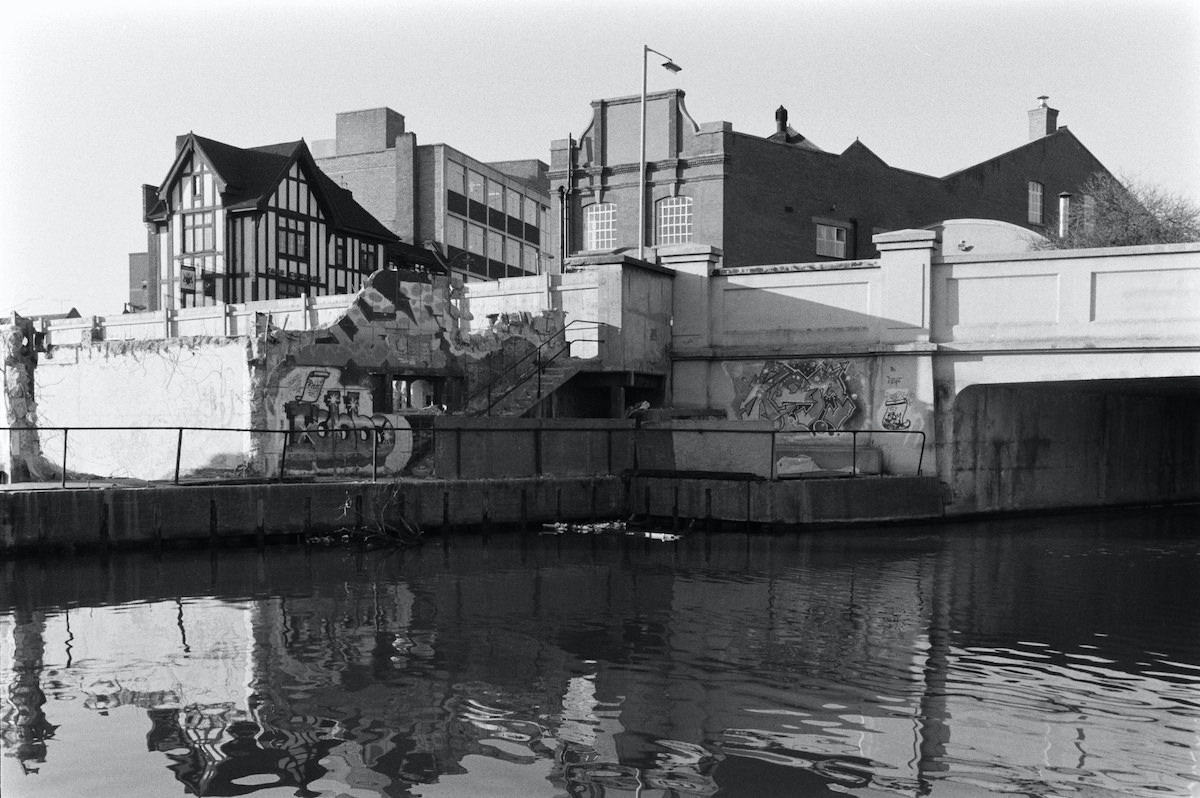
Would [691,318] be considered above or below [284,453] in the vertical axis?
above

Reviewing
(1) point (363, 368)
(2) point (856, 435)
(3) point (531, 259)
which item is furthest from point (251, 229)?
(2) point (856, 435)

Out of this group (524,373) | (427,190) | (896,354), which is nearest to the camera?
(524,373)

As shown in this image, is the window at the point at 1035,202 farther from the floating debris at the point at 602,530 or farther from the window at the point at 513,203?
the floating debris at the point at 602,530

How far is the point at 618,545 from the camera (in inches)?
861

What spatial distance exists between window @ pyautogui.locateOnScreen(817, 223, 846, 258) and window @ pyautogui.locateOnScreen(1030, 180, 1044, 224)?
1138cm

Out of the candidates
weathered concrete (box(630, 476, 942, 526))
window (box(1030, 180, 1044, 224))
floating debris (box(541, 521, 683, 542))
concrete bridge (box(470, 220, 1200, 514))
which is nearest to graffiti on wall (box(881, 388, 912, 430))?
concrete bridge (box(470, 220, 1200, 514))

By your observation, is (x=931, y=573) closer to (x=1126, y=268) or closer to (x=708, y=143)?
(x=1126, y=268)

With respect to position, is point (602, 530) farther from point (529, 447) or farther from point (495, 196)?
point (495, 196)

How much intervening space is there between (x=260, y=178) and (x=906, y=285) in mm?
33838

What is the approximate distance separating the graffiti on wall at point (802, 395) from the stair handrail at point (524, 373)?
460 cm

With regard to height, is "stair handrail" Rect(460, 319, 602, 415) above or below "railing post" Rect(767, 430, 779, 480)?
above

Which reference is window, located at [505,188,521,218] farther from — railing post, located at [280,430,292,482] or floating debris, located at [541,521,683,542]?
railing post, located at [280,430,292,482]

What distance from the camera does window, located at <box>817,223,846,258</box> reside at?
1688 inches

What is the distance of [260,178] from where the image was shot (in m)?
50.9
